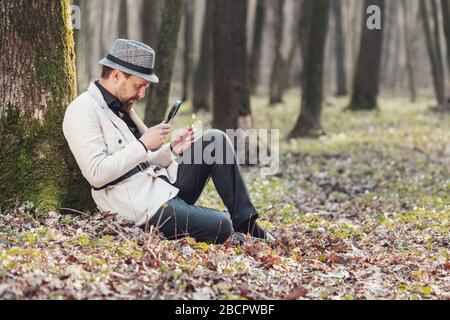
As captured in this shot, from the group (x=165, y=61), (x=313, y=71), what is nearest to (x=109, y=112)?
(x=165, y=61)

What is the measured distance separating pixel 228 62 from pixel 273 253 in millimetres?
8840

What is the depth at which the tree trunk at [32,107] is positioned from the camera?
718 centimetres

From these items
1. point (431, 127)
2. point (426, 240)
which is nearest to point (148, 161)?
point (426, 240)

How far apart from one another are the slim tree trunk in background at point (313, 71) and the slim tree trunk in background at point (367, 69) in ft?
17.6

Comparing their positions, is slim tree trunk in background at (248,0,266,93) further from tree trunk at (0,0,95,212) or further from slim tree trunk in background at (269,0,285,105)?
tree trunk at (0,0,95,212)

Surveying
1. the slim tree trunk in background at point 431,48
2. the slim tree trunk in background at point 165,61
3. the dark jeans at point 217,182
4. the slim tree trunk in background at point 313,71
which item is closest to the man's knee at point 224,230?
the dark jeans at point 217,182

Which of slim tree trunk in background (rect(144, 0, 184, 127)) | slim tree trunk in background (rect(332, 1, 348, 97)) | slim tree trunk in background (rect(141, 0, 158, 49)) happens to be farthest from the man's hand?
slim tree trunk in background (rect(332, 1, 348, 97))

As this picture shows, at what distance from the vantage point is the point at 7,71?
283 inches

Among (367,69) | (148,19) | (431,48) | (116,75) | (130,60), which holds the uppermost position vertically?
(148,19)

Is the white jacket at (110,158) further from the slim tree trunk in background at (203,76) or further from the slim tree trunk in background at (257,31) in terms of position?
the slim tree trunk in background at (257,31)

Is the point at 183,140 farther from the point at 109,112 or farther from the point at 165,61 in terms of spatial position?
the point at 165,61

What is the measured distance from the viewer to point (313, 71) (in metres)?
17.6

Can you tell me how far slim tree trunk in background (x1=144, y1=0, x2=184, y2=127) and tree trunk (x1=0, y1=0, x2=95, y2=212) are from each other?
14.0 ft

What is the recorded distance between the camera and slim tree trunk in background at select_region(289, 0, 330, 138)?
17375 mm
